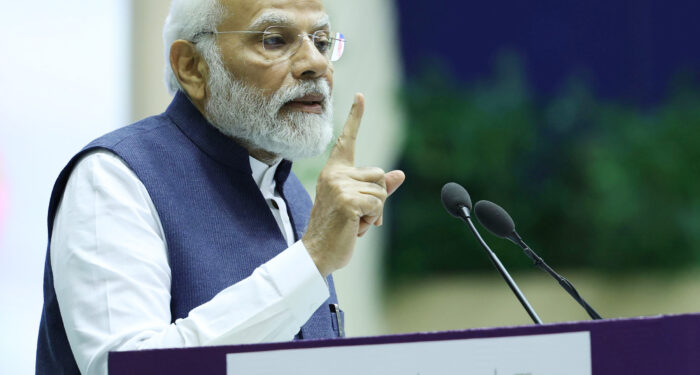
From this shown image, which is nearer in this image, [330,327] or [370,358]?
[370,358]

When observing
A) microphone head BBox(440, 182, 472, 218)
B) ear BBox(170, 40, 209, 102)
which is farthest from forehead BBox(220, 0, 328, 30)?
microphone head BBox(440, 182, 472, 218)

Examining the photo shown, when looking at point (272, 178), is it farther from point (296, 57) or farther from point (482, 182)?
point (482, 182)

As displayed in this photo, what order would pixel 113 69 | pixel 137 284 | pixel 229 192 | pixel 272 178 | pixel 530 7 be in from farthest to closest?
pixel 530 7 < pixel 113 69 < pixel 272 178 < pixel 229 192 < pixel 137 284

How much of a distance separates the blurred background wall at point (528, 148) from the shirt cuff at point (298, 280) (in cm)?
288

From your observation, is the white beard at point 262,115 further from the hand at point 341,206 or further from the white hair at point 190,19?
the hand at point 341,206

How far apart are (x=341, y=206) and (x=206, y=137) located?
21.9 inches

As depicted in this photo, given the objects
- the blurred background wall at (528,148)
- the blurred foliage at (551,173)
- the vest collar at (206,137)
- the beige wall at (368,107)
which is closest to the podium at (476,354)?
the vest collar at (206,137)

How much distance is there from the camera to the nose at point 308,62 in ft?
6.87

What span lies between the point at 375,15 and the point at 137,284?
13.1 feet

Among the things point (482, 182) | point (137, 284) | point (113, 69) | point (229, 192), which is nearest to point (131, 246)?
point (137, 284)

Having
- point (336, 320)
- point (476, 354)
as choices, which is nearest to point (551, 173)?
point (336, 320)

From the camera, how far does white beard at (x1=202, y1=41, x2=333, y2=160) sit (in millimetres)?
2105

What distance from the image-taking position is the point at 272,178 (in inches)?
90.2

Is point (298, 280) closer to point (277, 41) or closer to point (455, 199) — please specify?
point (455, 199)
